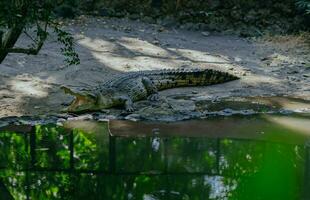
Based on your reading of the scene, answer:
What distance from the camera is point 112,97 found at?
22.0ft

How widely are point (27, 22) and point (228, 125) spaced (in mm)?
2414

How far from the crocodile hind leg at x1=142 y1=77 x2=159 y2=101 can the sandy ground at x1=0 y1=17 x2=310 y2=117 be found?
1.19ft

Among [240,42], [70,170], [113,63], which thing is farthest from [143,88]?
[240,42]

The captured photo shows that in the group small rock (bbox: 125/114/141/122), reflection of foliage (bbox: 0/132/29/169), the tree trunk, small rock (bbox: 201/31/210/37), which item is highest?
the tree trunk

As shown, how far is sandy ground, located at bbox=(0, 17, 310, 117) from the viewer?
7.29m

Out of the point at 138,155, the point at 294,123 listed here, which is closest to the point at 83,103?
the point at 138,155

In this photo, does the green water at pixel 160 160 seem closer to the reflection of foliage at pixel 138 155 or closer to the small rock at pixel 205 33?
the reflection of foliage at pixel 138 155

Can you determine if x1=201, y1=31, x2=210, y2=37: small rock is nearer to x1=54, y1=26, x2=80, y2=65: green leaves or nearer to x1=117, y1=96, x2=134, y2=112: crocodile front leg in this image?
x1=117, y1=96, x2=134, y2=112: crocodile front leg

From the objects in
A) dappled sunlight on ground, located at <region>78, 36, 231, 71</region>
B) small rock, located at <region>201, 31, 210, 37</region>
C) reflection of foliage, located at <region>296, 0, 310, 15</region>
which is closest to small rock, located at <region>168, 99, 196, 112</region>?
dappled sunlight on ground, located at <region>78, 36, 231, 71</region>

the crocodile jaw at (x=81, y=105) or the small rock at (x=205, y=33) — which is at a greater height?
the small rock at (x=205, y=33)

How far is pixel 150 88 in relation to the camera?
7203 mm

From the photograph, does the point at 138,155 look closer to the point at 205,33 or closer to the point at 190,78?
the point at 190,78

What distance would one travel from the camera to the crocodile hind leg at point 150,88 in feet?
23.5

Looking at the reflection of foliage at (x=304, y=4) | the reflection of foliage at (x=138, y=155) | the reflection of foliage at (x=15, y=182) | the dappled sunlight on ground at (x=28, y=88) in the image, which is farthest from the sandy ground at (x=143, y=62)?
the reflection of foliage at (x=15, y=182)
